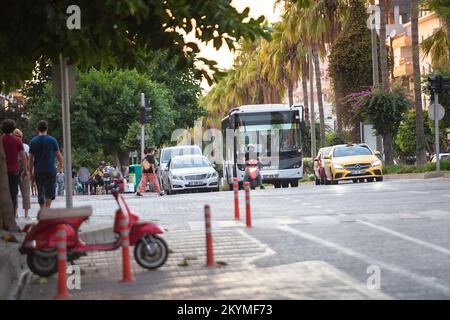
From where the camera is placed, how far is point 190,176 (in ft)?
142

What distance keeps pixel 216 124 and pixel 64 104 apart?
11805 centimetres

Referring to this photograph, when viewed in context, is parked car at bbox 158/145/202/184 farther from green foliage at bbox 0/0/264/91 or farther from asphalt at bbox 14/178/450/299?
green foliage at bbox 0/0/264/91

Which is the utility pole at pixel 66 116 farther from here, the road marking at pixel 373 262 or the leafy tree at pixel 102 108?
the leafy tree at pixel 102 108

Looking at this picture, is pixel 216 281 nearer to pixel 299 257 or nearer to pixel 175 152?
pixel 299 257

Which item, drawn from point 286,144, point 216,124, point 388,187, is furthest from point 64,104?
point 216,124

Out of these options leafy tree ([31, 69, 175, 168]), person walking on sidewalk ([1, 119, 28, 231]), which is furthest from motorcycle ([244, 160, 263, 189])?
leafy tree ([31, 69, 175, 168])

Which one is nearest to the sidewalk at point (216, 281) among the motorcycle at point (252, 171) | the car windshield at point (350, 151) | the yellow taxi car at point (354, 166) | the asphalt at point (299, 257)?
the asphalt at point (299, 257)

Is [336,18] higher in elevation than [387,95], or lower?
higher

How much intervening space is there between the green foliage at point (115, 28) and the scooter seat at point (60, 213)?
2325 mm

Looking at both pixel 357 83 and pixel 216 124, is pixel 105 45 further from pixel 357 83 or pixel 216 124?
pixel 216 124

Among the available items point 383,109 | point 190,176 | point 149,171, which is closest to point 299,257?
point 149,171

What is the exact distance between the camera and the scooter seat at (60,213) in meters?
13.0

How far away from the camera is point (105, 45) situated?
51.7ft

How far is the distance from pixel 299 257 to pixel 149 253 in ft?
6.56
